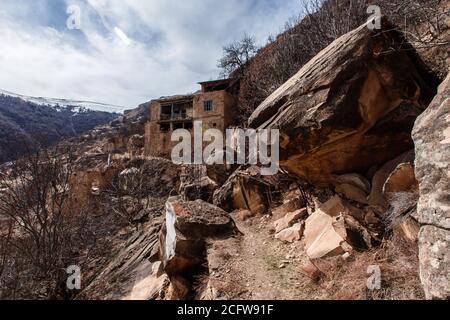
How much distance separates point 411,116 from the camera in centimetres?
638

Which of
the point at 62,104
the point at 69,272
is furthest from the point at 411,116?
the point at 62,104

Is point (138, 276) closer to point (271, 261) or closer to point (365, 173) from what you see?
point (271, 261)

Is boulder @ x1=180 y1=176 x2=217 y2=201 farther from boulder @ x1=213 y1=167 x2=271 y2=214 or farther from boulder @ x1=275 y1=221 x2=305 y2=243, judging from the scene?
boulder @ x1=275 y1=221 x2=305 y2=243

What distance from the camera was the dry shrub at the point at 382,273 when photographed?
3.92m

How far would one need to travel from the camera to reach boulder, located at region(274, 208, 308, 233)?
7.73m

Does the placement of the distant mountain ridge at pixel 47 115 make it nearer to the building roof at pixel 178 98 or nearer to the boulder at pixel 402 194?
the building roof at pixel 178 98

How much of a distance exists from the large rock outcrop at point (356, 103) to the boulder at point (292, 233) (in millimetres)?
1795

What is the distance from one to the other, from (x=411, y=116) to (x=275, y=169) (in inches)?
164

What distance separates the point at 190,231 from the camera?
7211 millimetres

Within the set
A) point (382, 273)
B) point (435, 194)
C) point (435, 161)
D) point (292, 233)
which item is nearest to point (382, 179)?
point (292, 233)

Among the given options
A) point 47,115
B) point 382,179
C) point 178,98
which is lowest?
point 382,179

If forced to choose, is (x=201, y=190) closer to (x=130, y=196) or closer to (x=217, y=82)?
(x=130, y=196)

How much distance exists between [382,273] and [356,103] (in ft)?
11.8

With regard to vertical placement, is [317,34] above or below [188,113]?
below
